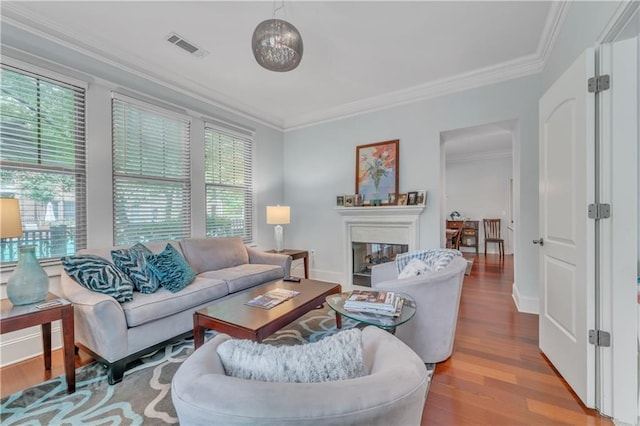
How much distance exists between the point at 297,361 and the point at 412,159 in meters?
3.46

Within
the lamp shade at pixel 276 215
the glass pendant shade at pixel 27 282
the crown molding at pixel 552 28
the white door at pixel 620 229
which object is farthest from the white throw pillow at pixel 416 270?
the glass pendant shade at pixel 27 282

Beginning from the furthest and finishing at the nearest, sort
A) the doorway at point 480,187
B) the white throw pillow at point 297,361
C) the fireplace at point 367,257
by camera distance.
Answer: the doorway at point 480,187 < the fireplace at point 367,257 < the white throw pillow at point 297,361

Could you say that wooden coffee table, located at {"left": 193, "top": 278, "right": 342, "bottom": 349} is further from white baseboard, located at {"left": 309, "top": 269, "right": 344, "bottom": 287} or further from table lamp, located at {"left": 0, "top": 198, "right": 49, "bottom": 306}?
white baseboard, located at {"left": 309, "top": 269, "right": 344, "bottom": 287}

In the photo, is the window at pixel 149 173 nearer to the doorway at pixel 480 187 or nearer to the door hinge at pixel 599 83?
the door hinge at pixel 599 83

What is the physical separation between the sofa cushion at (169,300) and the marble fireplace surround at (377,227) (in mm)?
2008

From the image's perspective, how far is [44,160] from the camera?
2.37 m

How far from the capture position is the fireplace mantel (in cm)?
363

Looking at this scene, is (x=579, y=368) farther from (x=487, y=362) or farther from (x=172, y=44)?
(x=172, y=44)

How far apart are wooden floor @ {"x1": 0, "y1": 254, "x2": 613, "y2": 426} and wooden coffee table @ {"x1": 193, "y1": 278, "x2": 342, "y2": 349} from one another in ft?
3.23

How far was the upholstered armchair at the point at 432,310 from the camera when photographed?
1984 millimetres

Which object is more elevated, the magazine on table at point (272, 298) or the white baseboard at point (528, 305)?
the magazine on table at point (272, 298)

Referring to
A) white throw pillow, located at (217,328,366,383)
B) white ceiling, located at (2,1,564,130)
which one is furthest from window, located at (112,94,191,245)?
white throw pillow, located at (217,328,366,383)

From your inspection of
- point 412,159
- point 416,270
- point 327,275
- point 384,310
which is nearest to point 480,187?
point 412,159

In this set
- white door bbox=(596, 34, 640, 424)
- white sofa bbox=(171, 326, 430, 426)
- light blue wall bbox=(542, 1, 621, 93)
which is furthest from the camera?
light blue wall bbox=(542, 1, 621, 93)
